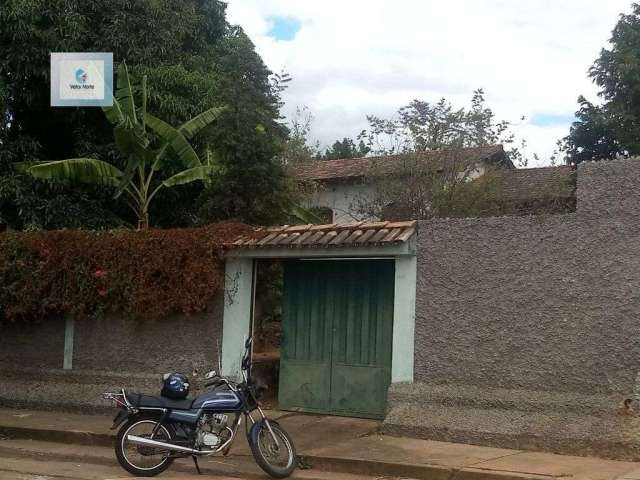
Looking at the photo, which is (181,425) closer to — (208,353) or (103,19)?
(208,353)

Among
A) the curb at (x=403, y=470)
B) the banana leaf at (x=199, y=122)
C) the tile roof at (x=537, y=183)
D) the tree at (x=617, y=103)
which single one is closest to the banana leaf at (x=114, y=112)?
the banana leaf at (x=199, y=122)

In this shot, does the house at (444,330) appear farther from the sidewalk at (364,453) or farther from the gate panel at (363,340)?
the sidewalk at (364,453)

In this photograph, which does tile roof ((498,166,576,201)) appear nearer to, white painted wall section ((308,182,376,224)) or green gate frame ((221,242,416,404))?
white painted wall section ((308,182,376,224))

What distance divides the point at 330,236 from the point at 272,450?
9.79ft

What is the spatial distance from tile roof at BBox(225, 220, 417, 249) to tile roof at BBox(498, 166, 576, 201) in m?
7.18

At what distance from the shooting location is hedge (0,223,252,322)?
33.0 feet

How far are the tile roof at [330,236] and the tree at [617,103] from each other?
493 inches

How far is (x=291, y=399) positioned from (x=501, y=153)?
9.93m

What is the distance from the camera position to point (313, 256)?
9.52 meters

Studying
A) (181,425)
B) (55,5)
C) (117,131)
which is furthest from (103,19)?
(181,425)

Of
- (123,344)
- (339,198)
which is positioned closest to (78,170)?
(123,344)

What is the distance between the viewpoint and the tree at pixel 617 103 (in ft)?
62.7

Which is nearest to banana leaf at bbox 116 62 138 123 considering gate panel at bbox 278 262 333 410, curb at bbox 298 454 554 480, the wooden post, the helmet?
the wooden post

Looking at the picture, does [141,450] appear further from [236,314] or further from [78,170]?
[78,170]
